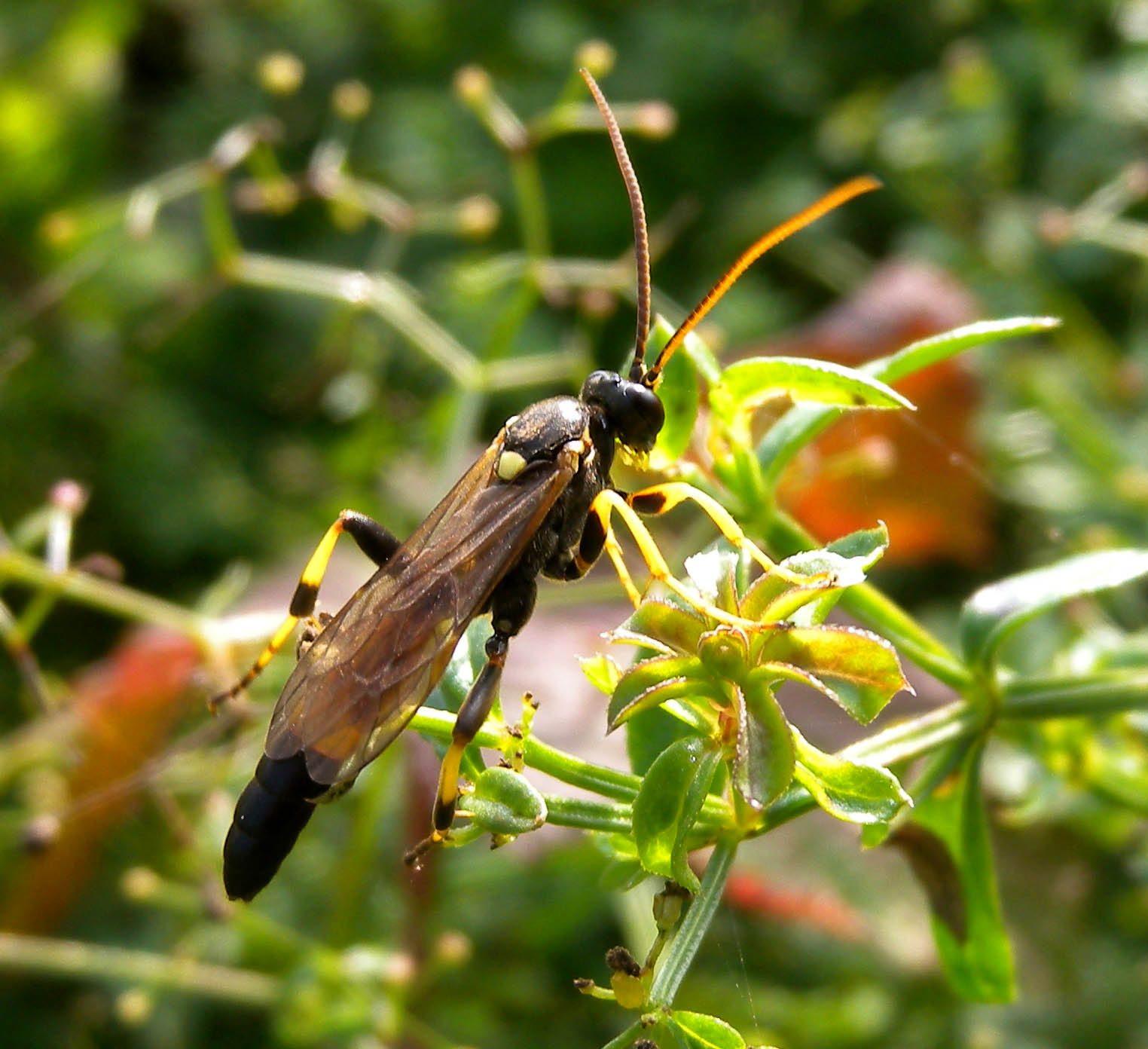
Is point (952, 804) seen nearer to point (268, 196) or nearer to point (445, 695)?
point (445, 695)

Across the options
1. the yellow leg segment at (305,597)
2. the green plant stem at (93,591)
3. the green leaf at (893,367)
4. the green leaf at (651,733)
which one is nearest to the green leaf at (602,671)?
the green leaf at (651,733)

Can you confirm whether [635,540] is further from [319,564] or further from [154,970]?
[154,970]

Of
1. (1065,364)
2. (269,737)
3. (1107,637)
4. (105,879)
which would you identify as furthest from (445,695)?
(1065,364)

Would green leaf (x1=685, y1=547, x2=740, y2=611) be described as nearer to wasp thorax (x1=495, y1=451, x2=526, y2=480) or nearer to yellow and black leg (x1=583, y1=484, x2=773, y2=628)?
yellow and black leg (x1=583, y1=484, x2=773, y2=628)

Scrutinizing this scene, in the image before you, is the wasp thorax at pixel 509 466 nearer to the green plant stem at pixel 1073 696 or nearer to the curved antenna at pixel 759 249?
the curved antenna at pixel 759 249

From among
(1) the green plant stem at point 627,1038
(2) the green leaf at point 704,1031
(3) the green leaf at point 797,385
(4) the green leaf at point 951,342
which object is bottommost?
(1) the green plant stem at point 627,1038

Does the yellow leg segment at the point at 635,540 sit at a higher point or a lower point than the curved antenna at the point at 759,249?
lower
